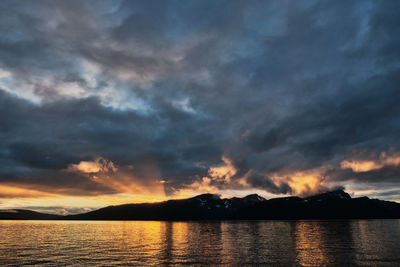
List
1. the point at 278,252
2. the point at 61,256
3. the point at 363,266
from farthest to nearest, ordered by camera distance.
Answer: the point at 278,252
the point at 61,256
the point at 363,266

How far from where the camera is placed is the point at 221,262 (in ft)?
214

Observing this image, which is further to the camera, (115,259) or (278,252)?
(278,252)

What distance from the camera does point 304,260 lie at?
67.0 m

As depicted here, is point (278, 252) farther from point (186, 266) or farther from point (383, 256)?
point (186, 266)

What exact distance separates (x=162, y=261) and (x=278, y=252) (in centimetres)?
3488

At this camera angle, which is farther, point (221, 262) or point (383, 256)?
point (383, 256)

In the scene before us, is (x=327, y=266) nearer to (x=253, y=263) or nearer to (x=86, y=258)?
(x=253, y=263)

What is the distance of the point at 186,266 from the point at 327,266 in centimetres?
3097

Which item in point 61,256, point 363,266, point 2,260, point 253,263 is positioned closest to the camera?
point 363,266

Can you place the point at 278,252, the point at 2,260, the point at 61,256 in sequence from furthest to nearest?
1. the point at 278,252
2. the point at 61,256
3. the point at 2,260

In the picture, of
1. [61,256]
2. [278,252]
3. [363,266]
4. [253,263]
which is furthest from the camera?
[278,252]

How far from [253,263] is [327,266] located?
1600 centimetres

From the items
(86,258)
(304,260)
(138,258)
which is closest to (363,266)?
(304,260)

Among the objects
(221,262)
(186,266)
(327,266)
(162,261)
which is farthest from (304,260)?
(162,261)
